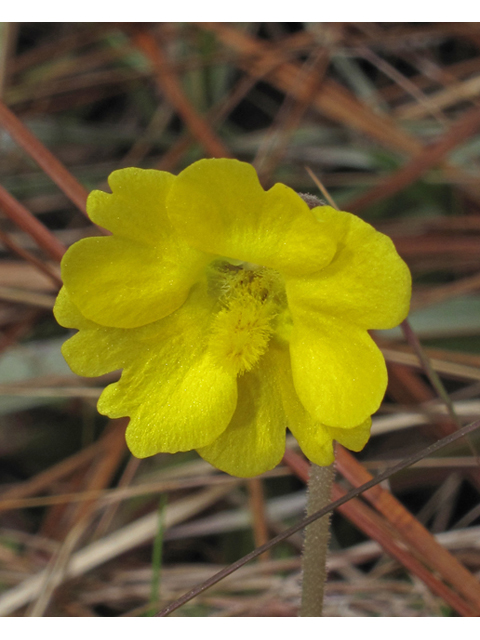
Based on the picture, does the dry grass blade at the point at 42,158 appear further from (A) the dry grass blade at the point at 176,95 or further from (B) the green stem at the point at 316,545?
(B) the green stem at the point at 316,545

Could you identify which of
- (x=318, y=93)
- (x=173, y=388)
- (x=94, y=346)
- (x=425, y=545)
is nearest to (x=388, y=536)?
(x=425, y=545)

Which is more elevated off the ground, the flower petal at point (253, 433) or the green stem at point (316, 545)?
the flower petal at point (253, 433)

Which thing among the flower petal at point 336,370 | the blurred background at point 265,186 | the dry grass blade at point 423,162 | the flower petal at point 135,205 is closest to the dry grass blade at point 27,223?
the blurred background at point 265,186

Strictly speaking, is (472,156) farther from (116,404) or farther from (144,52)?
(116,404)

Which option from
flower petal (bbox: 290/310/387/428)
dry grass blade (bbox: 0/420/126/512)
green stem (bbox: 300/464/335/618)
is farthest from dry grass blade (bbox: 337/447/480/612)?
dry grass blade (bbox: 0/420/126/512)

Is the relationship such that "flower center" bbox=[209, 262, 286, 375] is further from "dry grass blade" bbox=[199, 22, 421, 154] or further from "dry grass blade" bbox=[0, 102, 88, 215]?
"dry grass blade" bbox=[199, 22, 421, 154]
